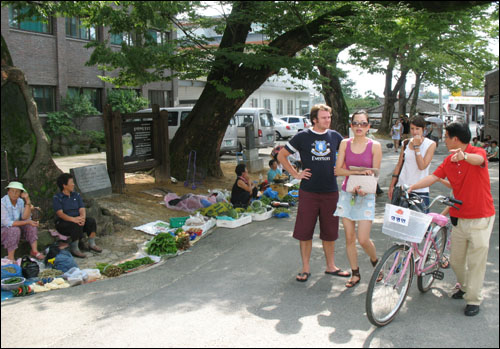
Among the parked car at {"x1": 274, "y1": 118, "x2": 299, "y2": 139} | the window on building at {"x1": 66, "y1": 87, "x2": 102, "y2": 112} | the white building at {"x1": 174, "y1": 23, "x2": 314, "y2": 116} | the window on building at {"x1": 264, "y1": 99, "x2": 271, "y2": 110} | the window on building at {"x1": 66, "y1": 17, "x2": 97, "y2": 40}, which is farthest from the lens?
the window on building at {"x1": 264, "y1": 99, "x2": 271, "y2": 110}

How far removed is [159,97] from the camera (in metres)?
30.9

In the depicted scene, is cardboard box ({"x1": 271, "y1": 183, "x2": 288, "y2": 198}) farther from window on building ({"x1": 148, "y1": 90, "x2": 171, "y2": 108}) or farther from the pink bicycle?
window on building ({"x1": 148, "y1": 90, "x2": 171, "y2": 108})

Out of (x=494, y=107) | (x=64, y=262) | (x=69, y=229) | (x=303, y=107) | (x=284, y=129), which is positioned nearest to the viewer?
(x=64, y=262)

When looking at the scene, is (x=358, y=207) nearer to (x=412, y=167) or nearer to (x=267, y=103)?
(x=412, y=167)

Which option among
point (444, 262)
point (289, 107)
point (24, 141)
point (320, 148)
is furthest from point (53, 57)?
point (289, 107)

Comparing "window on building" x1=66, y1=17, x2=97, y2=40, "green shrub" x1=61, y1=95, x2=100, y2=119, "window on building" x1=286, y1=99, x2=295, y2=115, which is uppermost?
"window on building" x1=66, y1=17, x2=97, y2=40

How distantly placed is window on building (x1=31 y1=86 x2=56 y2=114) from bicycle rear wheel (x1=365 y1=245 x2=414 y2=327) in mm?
20765

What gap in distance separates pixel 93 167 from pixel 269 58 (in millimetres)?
4398

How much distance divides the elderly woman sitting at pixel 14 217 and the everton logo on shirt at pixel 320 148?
12.8 ft

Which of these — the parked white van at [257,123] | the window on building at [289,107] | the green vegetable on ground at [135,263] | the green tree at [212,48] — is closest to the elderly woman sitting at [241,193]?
the green tree at [212,48]

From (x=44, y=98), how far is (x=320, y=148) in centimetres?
2016

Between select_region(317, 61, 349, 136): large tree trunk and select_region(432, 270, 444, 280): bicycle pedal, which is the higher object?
select_region(317, 61, 349, 136): large tree trunk

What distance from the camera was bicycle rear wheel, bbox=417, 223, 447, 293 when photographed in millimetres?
5230

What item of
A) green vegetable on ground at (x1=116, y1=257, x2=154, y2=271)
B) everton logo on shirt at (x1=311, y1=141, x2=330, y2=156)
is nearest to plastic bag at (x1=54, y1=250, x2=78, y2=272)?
green vegetable on ground at (x1=116, y1=257, x2=154, y2=271)
